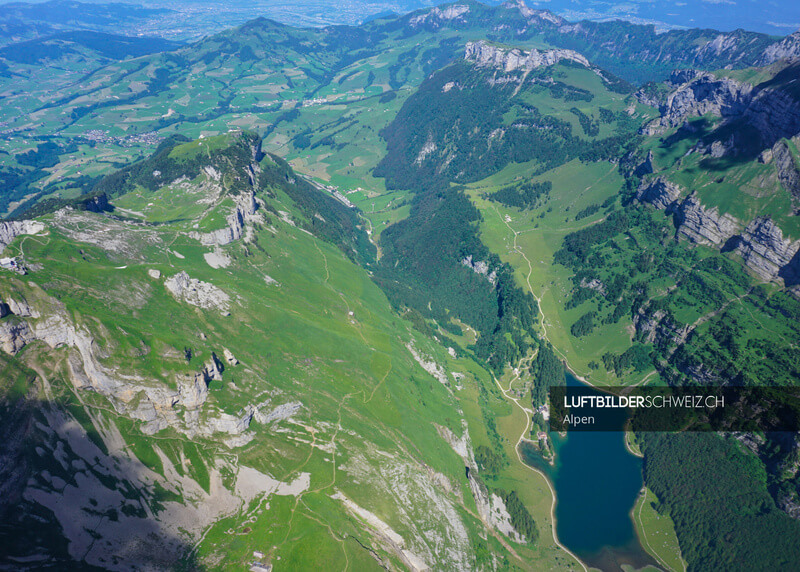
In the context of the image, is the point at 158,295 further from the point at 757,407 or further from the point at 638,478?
the point at 757,407

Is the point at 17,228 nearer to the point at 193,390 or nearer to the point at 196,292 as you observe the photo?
the point at 196,292

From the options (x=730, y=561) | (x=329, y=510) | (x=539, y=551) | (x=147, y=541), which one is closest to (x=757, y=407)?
(x=730, y=561)

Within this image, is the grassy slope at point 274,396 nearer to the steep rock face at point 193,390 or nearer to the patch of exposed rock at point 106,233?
the patch of exposed rock at point 106,233

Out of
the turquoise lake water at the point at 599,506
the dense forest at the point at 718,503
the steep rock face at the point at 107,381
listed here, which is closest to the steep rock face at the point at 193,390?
the steep rock face at the point at 107,381

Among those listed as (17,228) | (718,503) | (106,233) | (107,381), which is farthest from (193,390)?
(718,503)

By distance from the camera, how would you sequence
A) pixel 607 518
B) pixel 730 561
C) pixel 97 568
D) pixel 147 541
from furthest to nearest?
pixel 607 518 < pixel 730 561 < pixel 147 541 < pixel 97 568

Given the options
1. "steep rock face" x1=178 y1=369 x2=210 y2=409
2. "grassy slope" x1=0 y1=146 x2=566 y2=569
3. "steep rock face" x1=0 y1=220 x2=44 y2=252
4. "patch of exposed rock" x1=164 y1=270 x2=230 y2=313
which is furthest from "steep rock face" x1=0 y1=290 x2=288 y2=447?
"steep rock face" x1=0 y1=220 x2=44 y2=252
